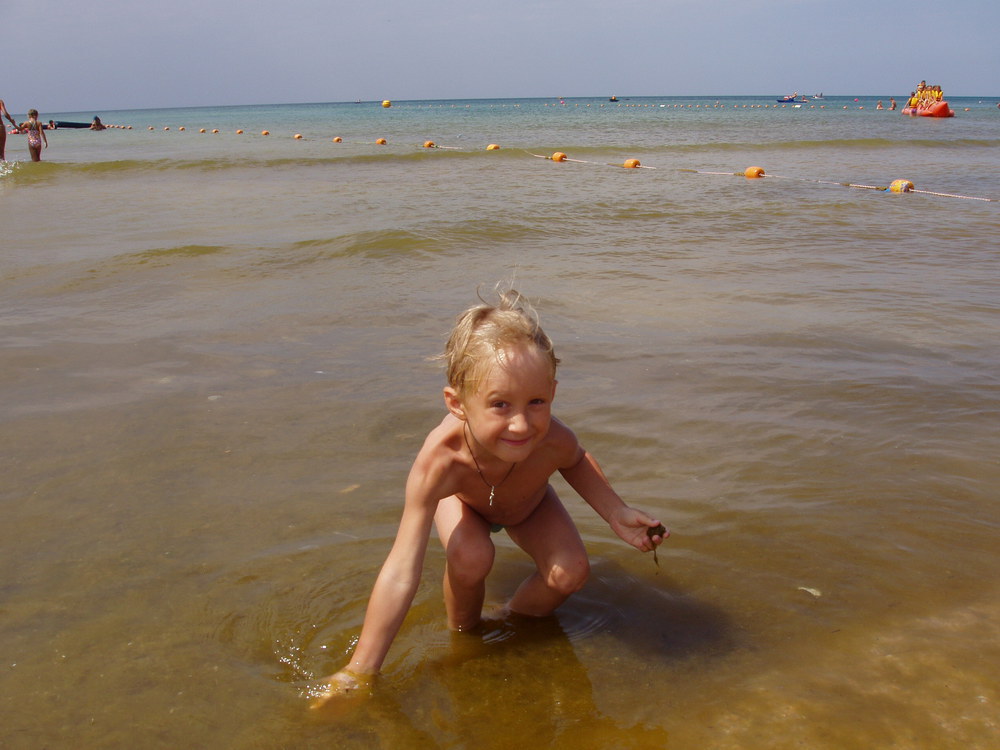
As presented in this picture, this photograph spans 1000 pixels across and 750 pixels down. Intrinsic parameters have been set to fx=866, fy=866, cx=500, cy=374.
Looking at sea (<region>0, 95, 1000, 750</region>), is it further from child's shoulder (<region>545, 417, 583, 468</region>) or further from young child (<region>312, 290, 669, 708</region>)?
child's shoulder (<region>545, 417, 583, 468</region>)

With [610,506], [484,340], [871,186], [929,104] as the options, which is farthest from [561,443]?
[929,104]

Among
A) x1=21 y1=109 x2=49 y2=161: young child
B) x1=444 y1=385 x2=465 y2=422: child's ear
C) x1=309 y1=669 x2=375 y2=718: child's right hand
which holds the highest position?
x1=21 y1=109 x2=49 y2=161: young child

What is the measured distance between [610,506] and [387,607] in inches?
26.5

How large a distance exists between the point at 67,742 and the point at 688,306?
447 cm

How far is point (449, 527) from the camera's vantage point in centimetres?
247

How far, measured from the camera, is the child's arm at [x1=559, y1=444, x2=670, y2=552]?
2291 mm

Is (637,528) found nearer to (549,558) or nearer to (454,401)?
(549,558)

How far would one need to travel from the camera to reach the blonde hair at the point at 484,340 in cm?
209

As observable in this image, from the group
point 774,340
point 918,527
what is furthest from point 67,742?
point 774,340

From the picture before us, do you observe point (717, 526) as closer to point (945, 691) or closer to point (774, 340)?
point (945, 691)

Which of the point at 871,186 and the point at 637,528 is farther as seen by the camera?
the point at 871,186

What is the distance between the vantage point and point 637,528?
2314 millimetres

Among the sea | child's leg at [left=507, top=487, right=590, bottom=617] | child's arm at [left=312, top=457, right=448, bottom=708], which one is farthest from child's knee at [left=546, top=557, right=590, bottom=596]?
child's arm at [left=312, top=457, right=448, bottom=708]

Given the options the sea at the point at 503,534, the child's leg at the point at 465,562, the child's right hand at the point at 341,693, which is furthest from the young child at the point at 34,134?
the child's right hand at the point at 341,693
